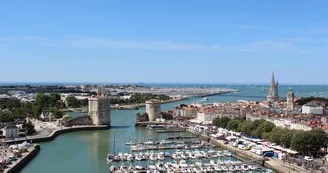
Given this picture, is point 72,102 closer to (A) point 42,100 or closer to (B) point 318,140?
(A) point 42,100

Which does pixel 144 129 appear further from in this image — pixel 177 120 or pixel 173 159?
pixel 173 159

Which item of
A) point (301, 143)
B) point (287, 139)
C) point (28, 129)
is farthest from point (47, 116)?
point (301, 143)

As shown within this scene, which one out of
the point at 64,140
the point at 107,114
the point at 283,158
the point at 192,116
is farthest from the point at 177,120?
the point at 283,158

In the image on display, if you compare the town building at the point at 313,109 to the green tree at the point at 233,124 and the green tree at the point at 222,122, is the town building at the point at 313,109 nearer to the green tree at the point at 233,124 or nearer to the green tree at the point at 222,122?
the green tree at the point at 222,122

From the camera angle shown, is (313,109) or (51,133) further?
(313,109)

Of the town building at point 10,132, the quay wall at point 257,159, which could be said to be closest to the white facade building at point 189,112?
the quay wall at point 257,159

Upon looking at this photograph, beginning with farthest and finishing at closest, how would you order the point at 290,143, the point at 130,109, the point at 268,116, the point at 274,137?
the point at 130,109 < the point at 268,116 < the point at 274,137 < the point at 290,143
